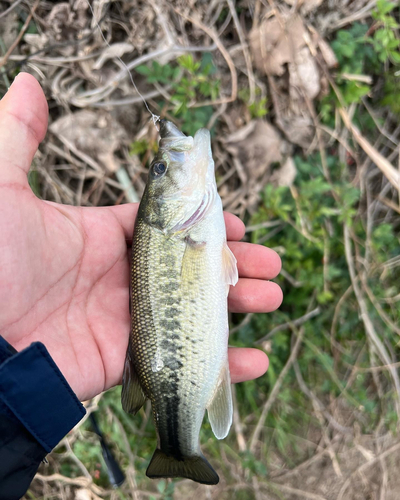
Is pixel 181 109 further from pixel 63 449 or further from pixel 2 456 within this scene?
pixel 63 449

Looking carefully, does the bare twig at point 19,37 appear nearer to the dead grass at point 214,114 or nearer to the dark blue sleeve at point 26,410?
the dead grass at point 214,114

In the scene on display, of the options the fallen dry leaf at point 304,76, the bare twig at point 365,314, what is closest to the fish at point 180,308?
the fallen dry leaf at point 304,76

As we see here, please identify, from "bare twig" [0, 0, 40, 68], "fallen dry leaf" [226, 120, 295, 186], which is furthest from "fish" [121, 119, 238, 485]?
"bare twig" [0, 0, 40, 68]

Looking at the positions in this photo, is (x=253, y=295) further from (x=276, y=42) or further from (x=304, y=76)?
(x=276, y=42)

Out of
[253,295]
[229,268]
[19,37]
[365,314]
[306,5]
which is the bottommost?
[365,314]

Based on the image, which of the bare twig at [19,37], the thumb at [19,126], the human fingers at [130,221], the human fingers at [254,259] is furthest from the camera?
the bare twig at [19,37]

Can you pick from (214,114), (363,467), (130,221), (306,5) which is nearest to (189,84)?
(214,114)

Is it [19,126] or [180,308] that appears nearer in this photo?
[19,126]
